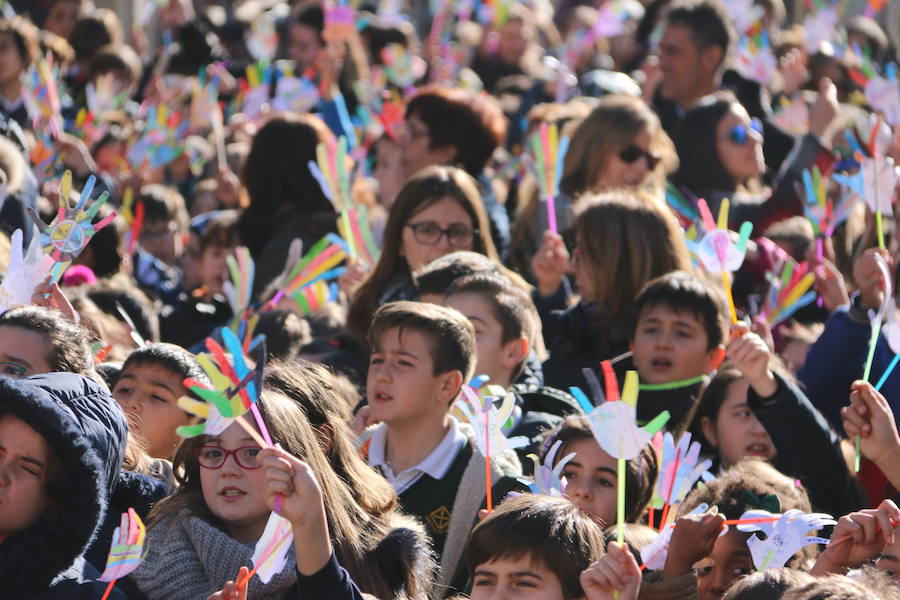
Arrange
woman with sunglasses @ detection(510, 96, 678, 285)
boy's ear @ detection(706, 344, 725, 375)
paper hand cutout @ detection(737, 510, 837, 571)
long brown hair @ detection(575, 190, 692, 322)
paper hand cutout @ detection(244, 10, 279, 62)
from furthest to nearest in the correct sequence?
paper hand cutout @ detection(244, 10, 279, 62), woman with sunglasses @ detection(510, 96, 678, 285), long brown hair @ detection(575, 190, 692, 322), boy's ear @ detection(706, 344, 725, 375), paper hand cutout @ detection(737, 510, 837, 571)

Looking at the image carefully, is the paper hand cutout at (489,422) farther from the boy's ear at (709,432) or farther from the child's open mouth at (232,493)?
the boy's ear at (709,432)

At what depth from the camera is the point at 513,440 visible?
13.1 feet

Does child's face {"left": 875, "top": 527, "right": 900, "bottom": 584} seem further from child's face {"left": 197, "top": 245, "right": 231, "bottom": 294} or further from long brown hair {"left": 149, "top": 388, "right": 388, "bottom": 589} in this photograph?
child's face {"left": 197, "top": 245, "right": 231, "bottom": 294}

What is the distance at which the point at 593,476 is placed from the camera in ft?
13.3

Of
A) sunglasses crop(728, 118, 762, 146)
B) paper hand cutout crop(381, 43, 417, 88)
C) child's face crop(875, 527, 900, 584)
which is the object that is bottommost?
child's face crop(875, 527, 900, 584)

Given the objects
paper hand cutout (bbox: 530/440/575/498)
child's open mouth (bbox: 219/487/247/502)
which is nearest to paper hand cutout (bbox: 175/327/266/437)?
child's open mouth (bbox: 219/487/247/502)

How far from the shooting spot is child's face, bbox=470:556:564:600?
3.32 meters

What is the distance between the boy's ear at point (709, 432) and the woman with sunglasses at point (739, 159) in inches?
84.8

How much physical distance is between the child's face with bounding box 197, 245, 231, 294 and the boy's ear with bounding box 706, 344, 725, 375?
264 cm

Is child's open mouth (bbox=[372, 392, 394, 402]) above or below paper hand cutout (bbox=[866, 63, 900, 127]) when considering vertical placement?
below

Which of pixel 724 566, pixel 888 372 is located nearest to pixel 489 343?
pixel 888 372

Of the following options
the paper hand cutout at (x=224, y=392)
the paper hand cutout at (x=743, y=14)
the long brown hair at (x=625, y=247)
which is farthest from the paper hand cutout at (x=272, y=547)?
the paper hand cutout at (x=743, y=14)

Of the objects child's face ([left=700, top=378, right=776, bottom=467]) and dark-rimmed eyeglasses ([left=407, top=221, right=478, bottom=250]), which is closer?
child's face ([left=700, top=378, right=776, bottom=467])

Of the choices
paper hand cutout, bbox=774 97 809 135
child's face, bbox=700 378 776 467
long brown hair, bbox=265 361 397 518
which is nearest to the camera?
long brown hair, bbox=265 361 397 518
